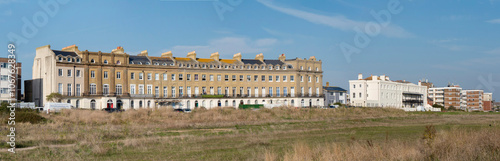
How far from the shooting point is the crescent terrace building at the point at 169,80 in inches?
2874

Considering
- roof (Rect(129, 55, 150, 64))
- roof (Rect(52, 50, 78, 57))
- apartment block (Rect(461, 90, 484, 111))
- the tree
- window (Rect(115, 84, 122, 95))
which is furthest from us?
apartment block (Rect(461, 90, 484, 111))

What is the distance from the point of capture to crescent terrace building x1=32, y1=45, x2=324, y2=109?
73.0 metres

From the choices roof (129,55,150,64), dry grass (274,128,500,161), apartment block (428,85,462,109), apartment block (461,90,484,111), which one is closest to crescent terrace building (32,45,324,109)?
roof (129,55,150,64)

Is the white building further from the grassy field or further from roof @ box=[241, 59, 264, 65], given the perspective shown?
the grassy field

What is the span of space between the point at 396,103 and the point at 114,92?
72508mm

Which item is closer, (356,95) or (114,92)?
(114,92)

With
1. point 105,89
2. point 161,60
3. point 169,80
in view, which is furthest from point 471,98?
point 105,89

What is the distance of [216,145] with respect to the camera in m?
26.5

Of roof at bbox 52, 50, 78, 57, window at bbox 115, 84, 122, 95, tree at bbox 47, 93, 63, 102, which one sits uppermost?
roof at bbox 52, 50, 78, 57

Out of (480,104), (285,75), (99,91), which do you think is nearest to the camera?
(99,91)

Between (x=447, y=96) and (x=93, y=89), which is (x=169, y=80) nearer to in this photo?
(x=93, y=89)

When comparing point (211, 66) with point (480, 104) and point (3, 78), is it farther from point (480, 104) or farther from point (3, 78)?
point (480, 104)

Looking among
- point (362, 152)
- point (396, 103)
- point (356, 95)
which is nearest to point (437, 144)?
point (362, 152)

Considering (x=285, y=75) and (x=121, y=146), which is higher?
(x=285, y=75)
